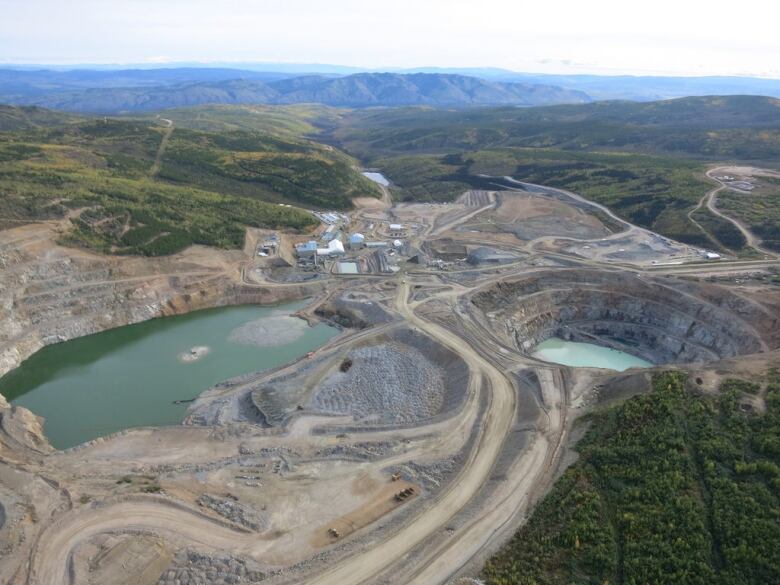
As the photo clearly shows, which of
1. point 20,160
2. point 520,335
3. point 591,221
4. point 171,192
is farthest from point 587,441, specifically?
point 20,160

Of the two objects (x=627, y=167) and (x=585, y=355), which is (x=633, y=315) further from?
(x=627, y=167)

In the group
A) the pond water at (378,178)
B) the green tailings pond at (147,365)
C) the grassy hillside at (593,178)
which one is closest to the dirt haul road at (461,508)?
the green tailings pond at (147,365)

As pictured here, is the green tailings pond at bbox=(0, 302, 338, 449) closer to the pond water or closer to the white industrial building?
the white industrial building

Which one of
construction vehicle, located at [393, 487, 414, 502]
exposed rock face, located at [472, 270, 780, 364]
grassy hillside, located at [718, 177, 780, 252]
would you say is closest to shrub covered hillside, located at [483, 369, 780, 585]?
construction vehicle, located at [393, 487, 414, 502]

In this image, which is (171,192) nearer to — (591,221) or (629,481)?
(591,221)

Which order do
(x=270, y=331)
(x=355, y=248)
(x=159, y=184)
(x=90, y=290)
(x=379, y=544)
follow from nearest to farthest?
(x=379, y=544) → (x=270, y=331) → (x=90, y=290) → (x=355, y=248) → (x=159, y=184)

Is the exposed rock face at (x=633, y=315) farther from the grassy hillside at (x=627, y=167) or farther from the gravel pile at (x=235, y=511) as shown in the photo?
the gravel pile at (x=235, y=511)

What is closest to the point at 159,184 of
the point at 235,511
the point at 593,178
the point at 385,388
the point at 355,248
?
the point at 355,248
